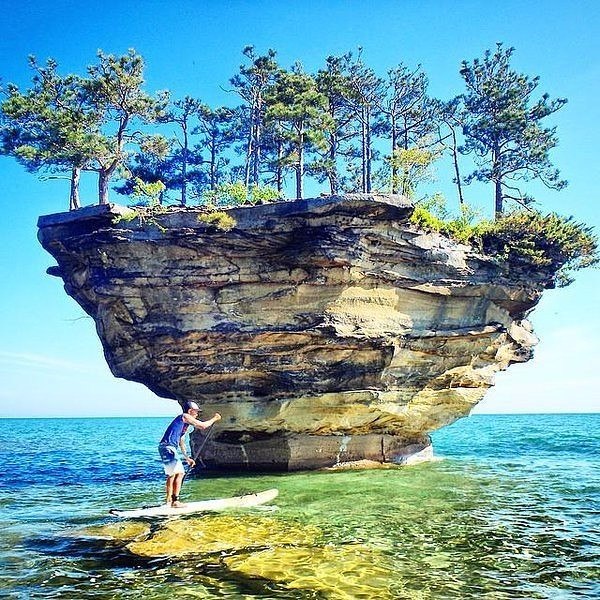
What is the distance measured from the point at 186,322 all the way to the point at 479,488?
11240mm

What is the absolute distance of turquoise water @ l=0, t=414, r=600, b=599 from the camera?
8.30 meters

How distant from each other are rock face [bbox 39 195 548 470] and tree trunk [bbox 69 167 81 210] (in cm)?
205

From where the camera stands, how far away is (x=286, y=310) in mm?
20094

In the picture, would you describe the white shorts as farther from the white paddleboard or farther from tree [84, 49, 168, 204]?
tree [84, 49, 168, 204]

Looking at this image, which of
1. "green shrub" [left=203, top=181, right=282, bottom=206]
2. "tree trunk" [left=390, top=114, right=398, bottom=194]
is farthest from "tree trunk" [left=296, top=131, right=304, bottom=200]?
"green shrub" [left=203, top=181, right=282, bottom=206]

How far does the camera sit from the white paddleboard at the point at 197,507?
1251 centimetres

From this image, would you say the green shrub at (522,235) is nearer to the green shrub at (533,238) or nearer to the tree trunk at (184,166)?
the green shrub at (533,238)

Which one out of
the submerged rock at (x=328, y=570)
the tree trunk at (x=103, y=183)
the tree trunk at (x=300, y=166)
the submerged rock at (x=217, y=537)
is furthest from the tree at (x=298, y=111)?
the submerged rock at (x=328, y=570)

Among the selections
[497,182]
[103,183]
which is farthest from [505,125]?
[103,183]

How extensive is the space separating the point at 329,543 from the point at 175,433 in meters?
4.81

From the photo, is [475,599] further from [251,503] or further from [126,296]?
[126,296]

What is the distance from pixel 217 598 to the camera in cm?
784

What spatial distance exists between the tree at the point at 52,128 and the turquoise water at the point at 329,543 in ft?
39.8

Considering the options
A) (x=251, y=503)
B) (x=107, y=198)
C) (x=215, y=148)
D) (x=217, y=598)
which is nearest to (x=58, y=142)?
(x=107, y=198)
